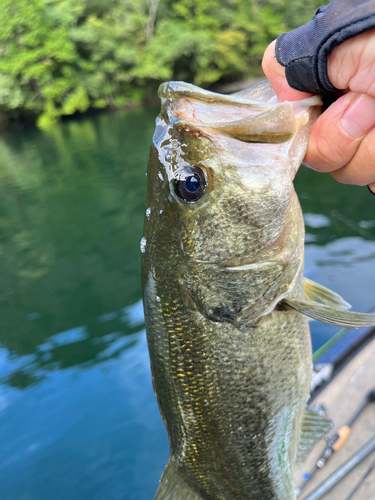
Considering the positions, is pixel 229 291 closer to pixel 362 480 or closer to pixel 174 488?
pixel 174 488

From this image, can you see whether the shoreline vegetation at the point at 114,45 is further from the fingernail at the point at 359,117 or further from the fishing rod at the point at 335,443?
the fingernail at the point at 359,117

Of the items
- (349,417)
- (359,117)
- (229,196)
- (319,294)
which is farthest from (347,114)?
(349,417)

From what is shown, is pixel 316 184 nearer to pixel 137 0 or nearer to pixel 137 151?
pixel 137 151

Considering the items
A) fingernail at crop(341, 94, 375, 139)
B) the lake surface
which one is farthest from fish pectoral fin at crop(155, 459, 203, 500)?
the lake surface

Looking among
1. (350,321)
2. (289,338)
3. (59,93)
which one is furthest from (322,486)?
(59,93)

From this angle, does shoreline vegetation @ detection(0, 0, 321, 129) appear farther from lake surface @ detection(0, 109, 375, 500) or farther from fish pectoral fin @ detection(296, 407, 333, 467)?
fish pectoral fin @ detection(296, 407, 333, 467)

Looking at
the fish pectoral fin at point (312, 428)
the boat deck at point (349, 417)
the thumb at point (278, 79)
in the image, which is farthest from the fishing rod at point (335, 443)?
the thumb at point (278, 79)
